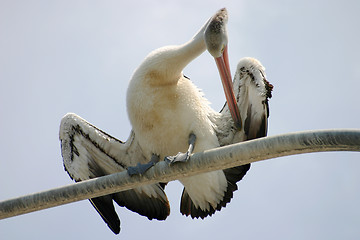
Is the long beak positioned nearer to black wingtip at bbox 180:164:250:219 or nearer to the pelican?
the pelican

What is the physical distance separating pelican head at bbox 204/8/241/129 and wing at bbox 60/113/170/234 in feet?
5.41

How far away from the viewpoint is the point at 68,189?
6.86 metres

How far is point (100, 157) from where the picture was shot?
9977 millimetres

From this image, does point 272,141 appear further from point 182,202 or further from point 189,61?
point 182,202

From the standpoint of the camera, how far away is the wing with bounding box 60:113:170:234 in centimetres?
973

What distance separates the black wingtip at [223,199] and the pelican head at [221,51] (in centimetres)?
79

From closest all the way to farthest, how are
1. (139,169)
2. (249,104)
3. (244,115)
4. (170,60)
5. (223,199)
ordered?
1. (139,169)
2. (170,60)
3. (249,104)
4. (244,115)
5. (223,199)

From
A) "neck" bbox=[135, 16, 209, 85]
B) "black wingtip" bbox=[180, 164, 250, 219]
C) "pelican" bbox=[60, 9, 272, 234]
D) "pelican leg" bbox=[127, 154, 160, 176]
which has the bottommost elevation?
"pelican leg" bbox=[127, 154, 160, 176]

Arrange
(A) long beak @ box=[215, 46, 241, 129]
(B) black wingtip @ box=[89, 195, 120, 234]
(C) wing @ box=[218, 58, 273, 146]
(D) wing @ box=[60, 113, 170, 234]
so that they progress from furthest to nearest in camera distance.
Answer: (B) black wingtip @ box=[89, 195, 120, 234] → (D) wing @ box=[60, 113, 170, 234] → (A) long beak @ box=[215, 46, 241, 129] → (C) wing @ box=[218, 58, 273, 146]

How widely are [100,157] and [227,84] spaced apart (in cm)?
233

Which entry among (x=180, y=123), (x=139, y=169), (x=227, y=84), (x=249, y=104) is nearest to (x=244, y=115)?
(x=249, y=104)

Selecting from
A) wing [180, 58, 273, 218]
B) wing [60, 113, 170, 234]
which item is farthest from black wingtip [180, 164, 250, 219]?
wing [60, 113, 170, 234]

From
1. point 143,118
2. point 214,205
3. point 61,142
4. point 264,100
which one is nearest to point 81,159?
point 61,142

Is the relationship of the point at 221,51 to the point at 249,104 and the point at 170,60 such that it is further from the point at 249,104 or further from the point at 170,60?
the point at 249,104
